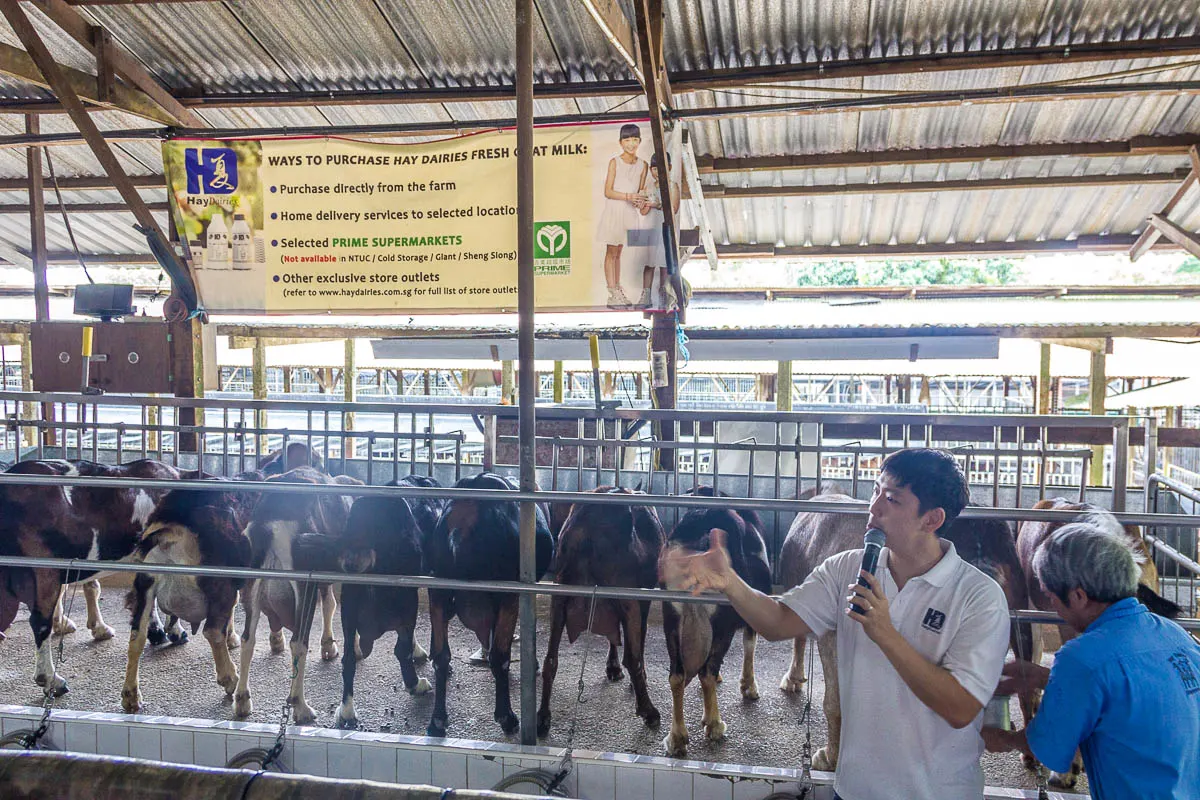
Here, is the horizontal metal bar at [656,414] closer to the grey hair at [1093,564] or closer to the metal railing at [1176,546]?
the metal railing at [1176,546]

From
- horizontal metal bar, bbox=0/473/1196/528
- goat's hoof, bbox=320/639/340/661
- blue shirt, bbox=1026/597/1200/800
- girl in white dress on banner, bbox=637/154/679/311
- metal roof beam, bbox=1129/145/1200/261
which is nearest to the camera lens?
blue shirt, bbox=1026/597/1200/800

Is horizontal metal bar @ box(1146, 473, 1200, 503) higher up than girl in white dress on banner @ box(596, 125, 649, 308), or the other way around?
girl in white dress on banner @ box(596, 125, 649, 308)

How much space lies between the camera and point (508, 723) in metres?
3.89

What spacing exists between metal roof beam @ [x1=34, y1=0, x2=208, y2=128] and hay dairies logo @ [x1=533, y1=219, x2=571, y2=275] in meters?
3.41

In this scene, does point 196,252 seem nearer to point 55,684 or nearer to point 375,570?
point 55,684

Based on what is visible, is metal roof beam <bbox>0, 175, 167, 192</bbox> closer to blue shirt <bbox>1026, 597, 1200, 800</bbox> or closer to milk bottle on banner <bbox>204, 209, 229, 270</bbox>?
milk bottle on banner <bbox>204, 209, 229, 270</bbox>

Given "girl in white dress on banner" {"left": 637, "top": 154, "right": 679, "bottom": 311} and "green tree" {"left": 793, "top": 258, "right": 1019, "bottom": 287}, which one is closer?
"girl in white dress on banner" {"left": 637, "top": 154, "right": 679, "bottom": 311}

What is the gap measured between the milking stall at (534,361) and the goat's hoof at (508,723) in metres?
0.18

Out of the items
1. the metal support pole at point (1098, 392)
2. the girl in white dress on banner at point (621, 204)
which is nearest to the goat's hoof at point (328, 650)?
the girl in white dress on banner at point (621, 204)

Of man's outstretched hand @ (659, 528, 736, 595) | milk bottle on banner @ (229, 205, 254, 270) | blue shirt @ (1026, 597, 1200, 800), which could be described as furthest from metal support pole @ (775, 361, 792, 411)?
blue shirt @ (1026, 597, 1200, 800)

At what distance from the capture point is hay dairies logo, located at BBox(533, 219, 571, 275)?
5.29m

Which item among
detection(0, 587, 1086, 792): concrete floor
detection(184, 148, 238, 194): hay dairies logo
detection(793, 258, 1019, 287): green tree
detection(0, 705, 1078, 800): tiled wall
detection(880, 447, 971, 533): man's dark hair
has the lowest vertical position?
detection(0, 587, 1086, 792): concrete floor

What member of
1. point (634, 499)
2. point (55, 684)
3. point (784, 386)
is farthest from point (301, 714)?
point (784, 386)

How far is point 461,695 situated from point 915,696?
2.83 m
